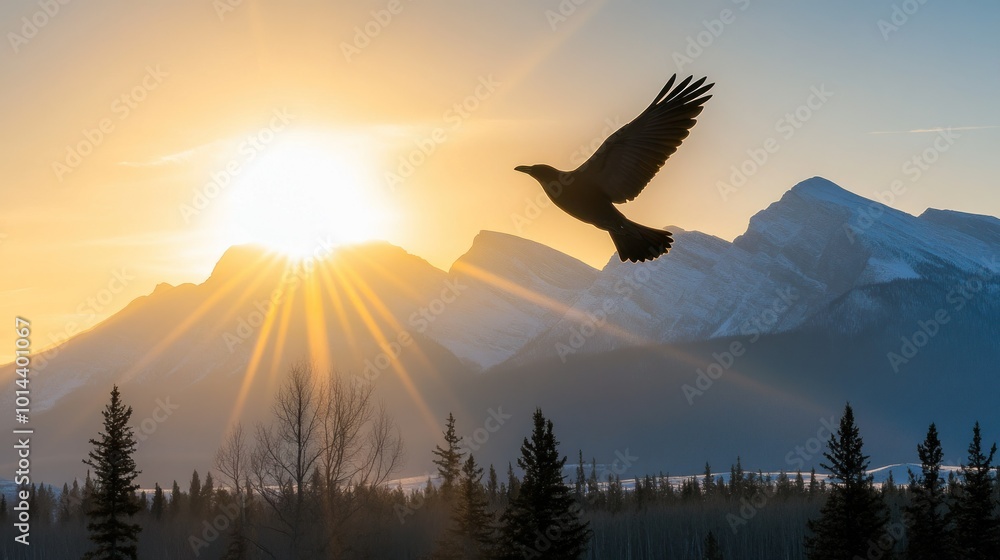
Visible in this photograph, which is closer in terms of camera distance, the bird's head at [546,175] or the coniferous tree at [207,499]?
the bird's head at [546,175]

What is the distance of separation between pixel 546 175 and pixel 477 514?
144 feet

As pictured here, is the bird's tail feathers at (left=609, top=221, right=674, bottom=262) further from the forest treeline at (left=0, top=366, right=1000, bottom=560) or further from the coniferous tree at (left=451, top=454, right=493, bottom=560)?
the coniferous tree at (left=451, top=454, right=493, bottom=560)

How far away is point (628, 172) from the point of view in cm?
1209

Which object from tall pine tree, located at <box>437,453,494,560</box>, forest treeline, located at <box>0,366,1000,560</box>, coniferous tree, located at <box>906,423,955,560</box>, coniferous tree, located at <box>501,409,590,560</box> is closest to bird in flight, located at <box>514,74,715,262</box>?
forest treeline, located at <box>0,366,1000,560</box>

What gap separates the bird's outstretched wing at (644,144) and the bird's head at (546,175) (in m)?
0.64

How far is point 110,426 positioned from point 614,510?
66.6 metres

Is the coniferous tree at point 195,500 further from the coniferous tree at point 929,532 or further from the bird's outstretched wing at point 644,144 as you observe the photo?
the bird's outstretched wing at point 644,144

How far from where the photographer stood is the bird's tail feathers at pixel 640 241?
11.7m

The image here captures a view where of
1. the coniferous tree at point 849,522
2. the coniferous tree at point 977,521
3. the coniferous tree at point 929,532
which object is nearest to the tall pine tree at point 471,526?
the coniferous tree at point 849,522

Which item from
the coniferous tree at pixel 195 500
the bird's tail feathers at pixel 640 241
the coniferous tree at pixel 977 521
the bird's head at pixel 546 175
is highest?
the bird's head at pixel 546 175

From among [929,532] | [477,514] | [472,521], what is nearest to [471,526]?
[472,521]

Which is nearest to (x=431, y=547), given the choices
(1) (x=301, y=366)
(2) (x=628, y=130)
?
(1) (x=301, y=366)

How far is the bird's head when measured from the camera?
11.1 m

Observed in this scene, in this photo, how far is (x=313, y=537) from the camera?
75.9 metres
